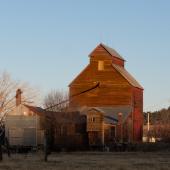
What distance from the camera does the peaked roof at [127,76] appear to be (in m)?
103

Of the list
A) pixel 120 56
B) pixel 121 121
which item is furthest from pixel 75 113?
pixel 120 56

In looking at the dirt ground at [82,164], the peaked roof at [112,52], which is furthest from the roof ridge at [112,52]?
the dirt ground at [82,164]

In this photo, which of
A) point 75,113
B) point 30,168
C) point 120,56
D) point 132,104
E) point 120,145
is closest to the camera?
point 30,168

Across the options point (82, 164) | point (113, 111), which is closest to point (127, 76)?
point (113, 111)

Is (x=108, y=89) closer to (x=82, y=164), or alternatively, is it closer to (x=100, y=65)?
(x=100, y=65)

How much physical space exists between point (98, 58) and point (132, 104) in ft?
33.1

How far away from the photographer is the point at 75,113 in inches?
3639

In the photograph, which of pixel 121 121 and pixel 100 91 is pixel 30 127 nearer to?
pixel 121 121

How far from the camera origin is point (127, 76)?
4198 inches

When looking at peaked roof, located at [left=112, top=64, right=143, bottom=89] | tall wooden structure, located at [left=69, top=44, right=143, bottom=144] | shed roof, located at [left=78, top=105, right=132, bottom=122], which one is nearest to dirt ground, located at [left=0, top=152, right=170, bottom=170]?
shed roof, located at [left=78, top=105, right=132, bottom=122]

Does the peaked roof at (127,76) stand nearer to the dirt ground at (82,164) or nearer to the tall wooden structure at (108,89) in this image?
the tall wooden structure at (108,89)

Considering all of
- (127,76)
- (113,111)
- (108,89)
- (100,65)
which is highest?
(100,65)

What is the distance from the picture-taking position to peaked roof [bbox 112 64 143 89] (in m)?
103

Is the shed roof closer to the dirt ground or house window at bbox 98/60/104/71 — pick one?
house window at bbox 98/60/104/71
